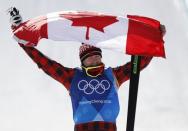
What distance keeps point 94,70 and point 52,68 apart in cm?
54

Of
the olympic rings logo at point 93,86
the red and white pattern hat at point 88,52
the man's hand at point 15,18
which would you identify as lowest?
the olympic rings logo at point 93,86

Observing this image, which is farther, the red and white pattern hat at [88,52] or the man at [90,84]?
the red and white pattern hat at [88,52]

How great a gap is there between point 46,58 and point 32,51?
21 cm

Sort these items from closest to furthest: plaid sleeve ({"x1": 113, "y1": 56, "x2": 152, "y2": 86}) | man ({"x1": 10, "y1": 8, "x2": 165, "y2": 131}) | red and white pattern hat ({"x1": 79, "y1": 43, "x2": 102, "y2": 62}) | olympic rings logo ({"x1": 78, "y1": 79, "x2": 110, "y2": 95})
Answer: man ({"x1": 10, "y1": 8, "x2": 165, "y2": 131}), olympic rings logo ({"x1": 78, "y1": 79, "x2": 110, "y2": 95}), red and white pattern hat ({"x1": 79, "y1": 43, "x2": 102, "y2": 62}), plaid sleeve ({"x1": 113, "y1": 56, "x2": 152, "y2": 86})

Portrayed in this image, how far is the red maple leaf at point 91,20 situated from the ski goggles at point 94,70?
0.56 metres

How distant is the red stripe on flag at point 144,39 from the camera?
20.2ft

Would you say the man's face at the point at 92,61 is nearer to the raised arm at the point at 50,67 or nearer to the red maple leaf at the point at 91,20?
the raised arm at the point at 50,67

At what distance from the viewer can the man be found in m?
6.68

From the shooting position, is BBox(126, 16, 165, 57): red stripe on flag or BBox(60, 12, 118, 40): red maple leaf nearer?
BBox(126, 16, 165, 57): red stripe on flag

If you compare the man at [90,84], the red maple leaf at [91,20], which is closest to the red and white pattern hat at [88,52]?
the man at [90,84]

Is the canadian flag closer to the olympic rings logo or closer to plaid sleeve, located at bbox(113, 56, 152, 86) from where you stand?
plaid sleeve, located at bbox(113, 56, 152, 86)

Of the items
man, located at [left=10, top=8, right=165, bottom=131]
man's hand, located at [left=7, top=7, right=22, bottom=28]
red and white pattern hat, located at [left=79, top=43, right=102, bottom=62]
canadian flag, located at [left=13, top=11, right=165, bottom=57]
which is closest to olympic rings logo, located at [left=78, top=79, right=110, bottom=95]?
man, located at [left=10, top=8, right=165, bottom=131]

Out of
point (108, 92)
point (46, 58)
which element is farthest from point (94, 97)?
point (46, 58)

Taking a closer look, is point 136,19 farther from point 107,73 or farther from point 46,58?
point 46,58
